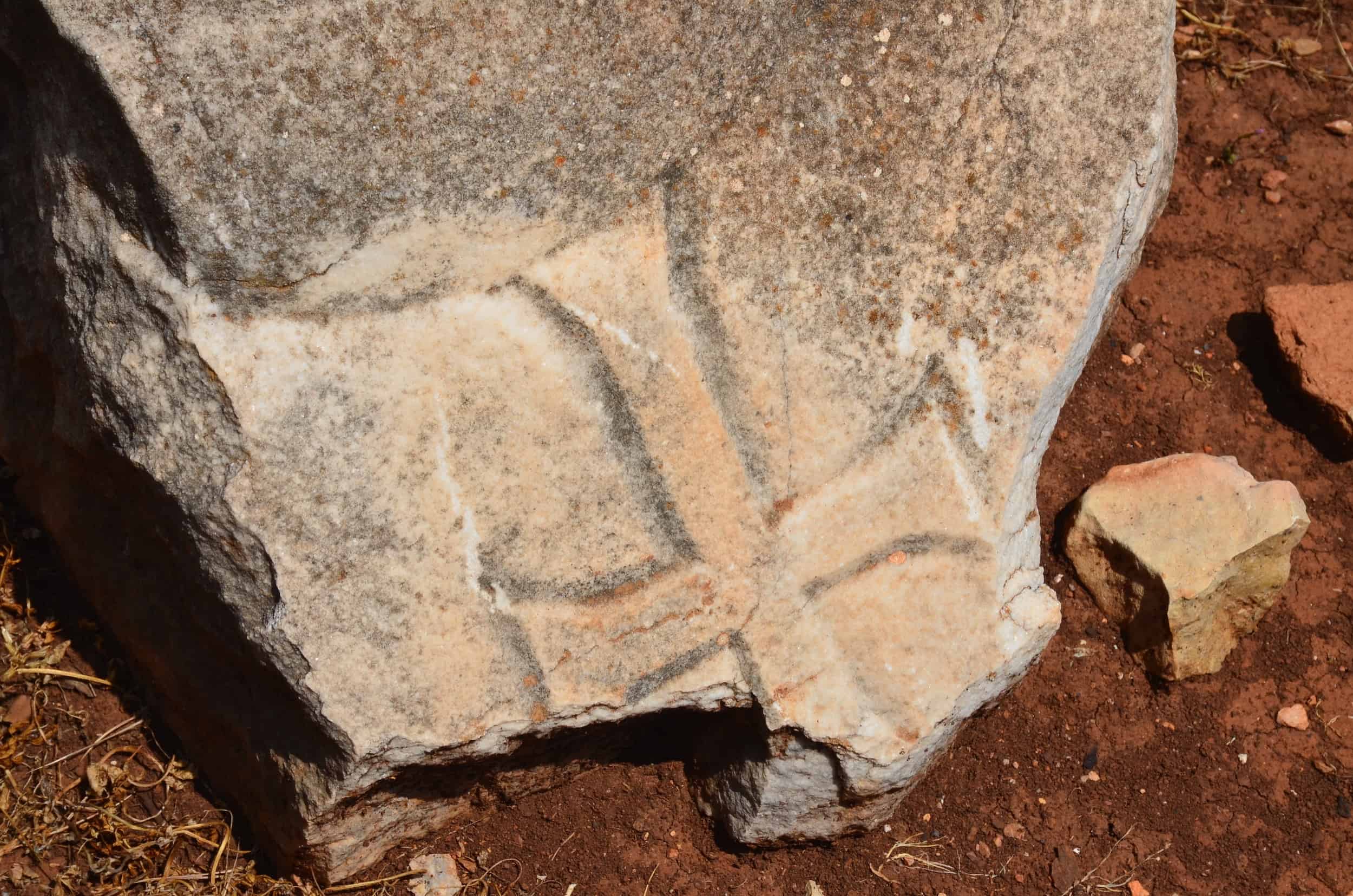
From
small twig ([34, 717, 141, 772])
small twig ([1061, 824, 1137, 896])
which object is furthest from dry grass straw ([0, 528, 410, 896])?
small twig ([1061, 824, 1137, 896])

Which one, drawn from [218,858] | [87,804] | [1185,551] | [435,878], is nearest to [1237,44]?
[1185,551]

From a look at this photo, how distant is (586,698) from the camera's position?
2025 millimetres

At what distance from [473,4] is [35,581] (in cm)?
153

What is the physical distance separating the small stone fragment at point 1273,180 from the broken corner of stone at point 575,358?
1.14 m

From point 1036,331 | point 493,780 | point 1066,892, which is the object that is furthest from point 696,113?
point 1066,892

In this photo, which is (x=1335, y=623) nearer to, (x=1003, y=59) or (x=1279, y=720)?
(x=1279, y=720)

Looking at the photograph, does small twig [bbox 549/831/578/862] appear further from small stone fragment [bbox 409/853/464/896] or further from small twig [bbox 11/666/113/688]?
small twig [bbox 11/666/113/688]

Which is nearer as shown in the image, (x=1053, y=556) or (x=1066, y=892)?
(x=1066, y=892)

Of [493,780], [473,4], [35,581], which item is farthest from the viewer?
[35,581]

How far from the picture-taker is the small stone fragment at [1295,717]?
8.52 ft

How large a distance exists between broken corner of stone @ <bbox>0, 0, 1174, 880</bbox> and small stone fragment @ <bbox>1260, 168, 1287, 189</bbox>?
45.0 inches

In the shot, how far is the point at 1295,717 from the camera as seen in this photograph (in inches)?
102

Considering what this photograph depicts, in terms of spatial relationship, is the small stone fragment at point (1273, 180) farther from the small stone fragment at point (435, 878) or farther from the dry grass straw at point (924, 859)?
the small stone fragment at point (435, 878)

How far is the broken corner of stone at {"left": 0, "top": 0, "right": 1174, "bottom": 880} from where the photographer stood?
1.90m
